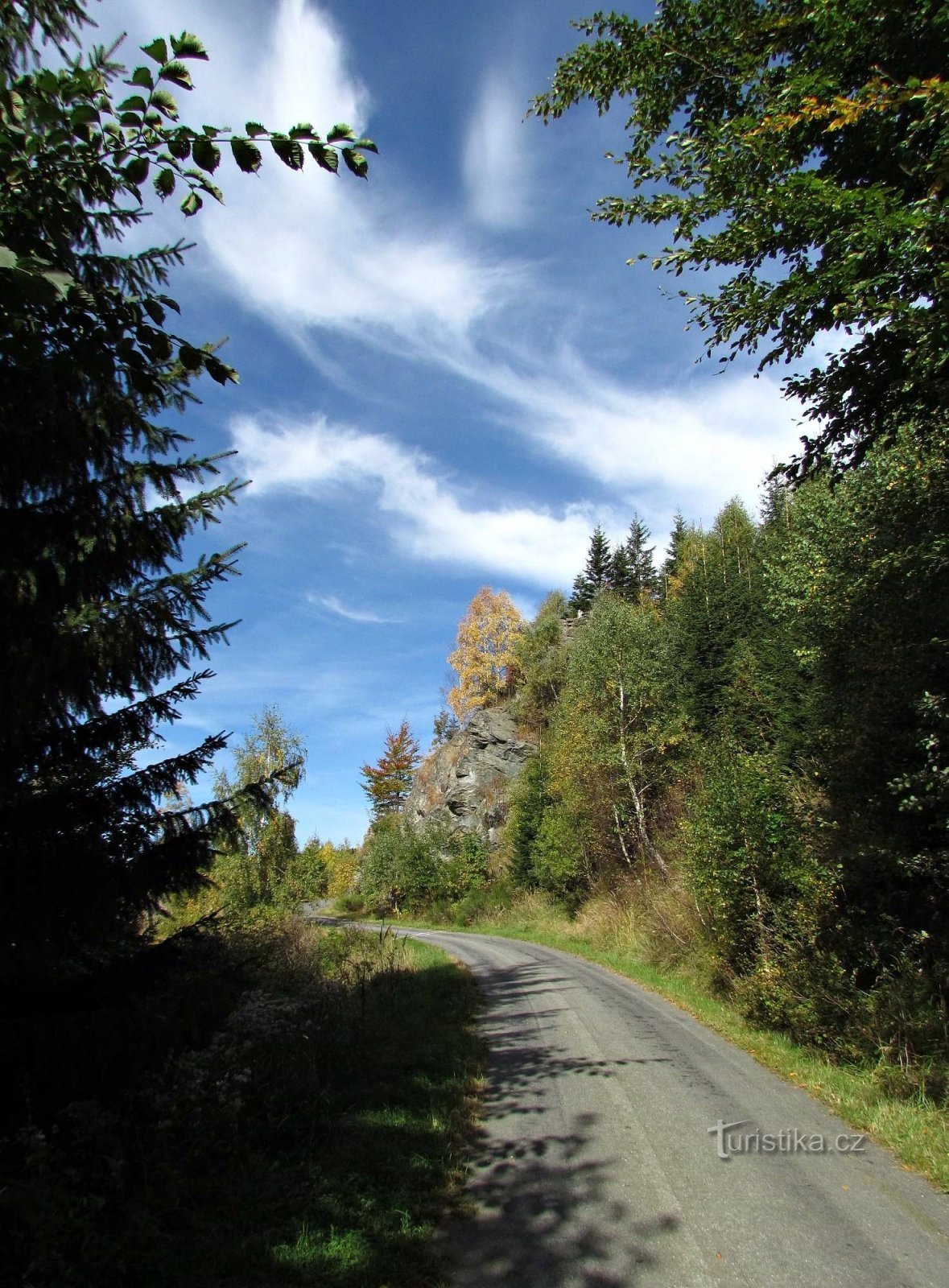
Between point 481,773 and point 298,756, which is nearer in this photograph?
point 298,756

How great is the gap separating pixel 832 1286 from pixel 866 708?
8287mm

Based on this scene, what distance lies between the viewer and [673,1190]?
500cm

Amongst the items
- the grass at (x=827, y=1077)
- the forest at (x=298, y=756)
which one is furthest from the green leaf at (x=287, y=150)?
the grass at (x=827, y=1077)

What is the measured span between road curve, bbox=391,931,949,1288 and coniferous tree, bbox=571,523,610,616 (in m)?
66.7

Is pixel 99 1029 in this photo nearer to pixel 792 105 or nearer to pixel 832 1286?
pixel 832 1286

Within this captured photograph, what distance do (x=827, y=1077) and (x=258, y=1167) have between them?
6.80 m

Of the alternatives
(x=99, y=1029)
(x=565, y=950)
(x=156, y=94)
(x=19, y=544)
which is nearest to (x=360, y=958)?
(x=565, y=950)

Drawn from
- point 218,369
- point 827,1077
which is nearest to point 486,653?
point 827,1077

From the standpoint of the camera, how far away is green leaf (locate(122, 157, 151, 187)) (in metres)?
2.03

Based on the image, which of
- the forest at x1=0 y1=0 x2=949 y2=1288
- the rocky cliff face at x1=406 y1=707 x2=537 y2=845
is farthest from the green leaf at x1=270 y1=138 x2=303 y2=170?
the rocky cliff face at x1=406 y1=707 x2=537 y2=845

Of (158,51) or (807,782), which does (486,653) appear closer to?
(807,782)

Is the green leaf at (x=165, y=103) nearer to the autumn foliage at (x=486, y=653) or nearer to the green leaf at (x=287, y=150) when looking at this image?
the green leaf at (x=287, y=150)

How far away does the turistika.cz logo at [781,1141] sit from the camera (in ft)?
19.1

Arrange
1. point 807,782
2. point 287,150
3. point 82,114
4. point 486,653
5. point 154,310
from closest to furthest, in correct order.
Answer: point 82,114 < point 287,150 < point 154,310 < point 807,782 < point 486,653
